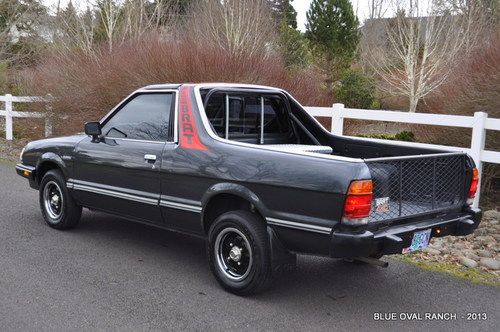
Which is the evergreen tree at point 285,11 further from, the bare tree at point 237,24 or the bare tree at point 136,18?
the bare tree at point 237,24

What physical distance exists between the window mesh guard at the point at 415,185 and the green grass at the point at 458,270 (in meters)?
0.90

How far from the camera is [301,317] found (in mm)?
4297

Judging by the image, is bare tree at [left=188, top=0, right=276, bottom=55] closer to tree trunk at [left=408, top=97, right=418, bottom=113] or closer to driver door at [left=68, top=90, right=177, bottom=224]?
tree trunk at [left=408, top=97, right=418, bottom=113]

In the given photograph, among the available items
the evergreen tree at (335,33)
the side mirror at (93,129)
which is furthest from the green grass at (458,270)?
the evergreen tree at (335,33)

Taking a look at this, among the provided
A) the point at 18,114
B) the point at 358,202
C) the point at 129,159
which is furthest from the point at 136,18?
the point at 358,202

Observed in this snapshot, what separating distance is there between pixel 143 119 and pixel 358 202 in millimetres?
2685

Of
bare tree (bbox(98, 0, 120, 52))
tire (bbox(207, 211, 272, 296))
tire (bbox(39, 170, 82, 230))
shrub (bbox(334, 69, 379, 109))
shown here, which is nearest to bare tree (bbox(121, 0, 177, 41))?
bare tree (bbox(98, 0, 120, 52))

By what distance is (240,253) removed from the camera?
4660mm

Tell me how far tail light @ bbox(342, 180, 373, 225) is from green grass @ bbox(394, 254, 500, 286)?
1.93 metres

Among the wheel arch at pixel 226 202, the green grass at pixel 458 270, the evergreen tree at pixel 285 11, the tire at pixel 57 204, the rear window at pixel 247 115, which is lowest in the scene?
the green grass at pixel 458 270

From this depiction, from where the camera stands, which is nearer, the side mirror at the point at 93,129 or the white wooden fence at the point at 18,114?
→ the side mirror at the point at 93,129

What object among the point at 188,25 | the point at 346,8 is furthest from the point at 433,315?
the point at 346,8

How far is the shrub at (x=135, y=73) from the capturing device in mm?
12203

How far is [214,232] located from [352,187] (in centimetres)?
140
